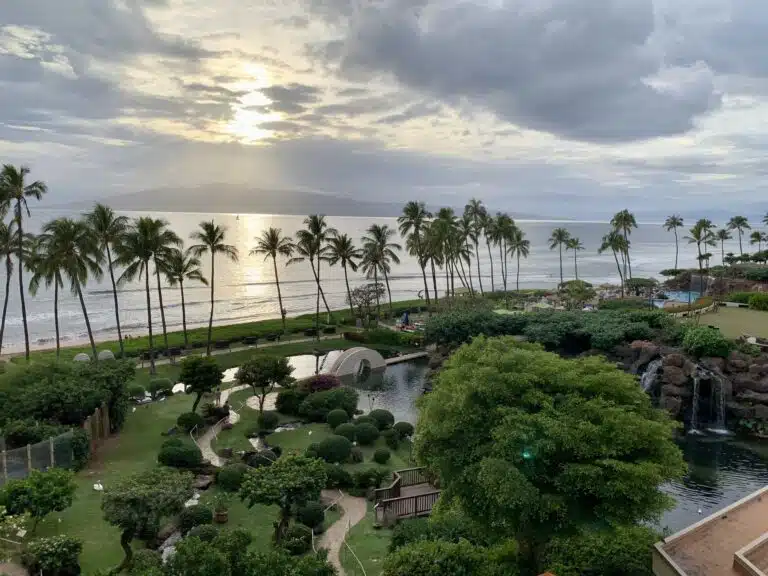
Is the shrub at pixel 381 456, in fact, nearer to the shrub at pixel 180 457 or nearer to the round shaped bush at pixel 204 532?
the shrub at pixel 180 457

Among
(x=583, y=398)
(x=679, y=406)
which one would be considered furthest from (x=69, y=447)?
(x=679, y=406)

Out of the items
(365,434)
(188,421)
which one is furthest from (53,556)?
(365,434)

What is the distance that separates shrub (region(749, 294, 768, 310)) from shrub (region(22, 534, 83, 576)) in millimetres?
57299

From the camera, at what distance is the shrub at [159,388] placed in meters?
33.1

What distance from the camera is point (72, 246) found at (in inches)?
1350

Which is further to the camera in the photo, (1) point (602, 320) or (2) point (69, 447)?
(1) point (602, 320)

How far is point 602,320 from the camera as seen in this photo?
4328cm

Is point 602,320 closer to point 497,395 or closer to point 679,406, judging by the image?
point 679,406

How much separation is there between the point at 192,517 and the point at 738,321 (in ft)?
154

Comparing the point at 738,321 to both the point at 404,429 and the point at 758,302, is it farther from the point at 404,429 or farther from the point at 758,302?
the point at 404,429

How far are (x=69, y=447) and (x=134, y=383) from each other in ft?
43.3

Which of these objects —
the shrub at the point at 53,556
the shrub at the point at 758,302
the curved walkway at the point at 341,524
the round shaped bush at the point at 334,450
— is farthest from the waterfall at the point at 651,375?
the shrub at the point at 53,556

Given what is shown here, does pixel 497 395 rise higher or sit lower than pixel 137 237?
lower

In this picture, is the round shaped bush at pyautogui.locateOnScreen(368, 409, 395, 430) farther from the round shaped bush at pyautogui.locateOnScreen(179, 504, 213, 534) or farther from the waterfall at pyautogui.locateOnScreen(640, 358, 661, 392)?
the waterfall at pyautogui.locateOnScreen(640, 358, 661, 392)
